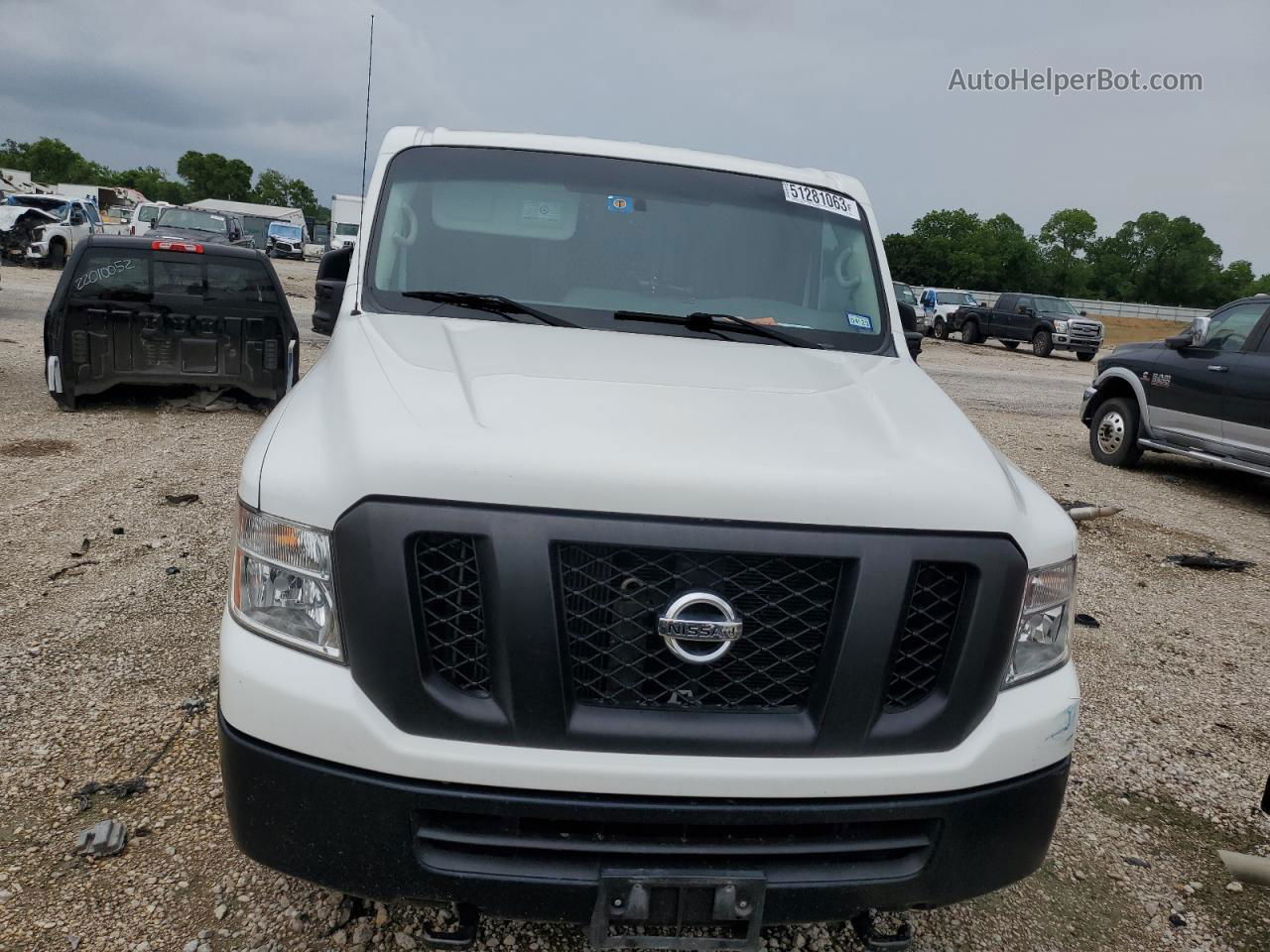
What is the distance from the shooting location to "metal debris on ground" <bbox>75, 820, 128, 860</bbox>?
282 cm

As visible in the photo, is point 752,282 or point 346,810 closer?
point 346,810

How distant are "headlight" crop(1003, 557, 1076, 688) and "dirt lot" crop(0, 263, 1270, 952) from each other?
0.30 metres

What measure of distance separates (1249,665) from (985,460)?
3.80 m

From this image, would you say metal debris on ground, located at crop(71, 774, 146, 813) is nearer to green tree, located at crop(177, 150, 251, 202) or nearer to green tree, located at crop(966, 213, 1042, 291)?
green tree, located at crop(966, 213, 1042, 291)

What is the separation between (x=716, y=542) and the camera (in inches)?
75.8

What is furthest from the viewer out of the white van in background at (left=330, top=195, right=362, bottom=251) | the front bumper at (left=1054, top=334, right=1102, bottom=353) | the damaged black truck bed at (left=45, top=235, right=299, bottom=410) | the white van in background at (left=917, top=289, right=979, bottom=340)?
the white van in background at (left=330, top=195, right=362, bottom=251)

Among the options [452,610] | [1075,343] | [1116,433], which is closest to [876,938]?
[452,610]

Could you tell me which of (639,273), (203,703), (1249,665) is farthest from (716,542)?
(1249,665)

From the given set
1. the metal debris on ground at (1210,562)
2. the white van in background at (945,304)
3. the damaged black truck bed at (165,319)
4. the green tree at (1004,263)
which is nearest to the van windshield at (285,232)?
the white van in background at (945,304)

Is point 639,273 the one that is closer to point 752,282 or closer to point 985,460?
point 752,282

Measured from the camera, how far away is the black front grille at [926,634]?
6.70 ft

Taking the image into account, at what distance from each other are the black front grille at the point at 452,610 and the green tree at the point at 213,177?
11860cm

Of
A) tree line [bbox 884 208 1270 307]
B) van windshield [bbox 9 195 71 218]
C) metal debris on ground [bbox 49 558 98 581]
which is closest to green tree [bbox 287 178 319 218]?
tree line [bbox 884 208 1270 307]

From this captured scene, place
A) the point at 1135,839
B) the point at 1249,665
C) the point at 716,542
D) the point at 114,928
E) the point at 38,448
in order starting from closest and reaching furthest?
the point at 716,542, the point at 114,928, the point at 1135,839, the point at 1249,665, the point at 38,448
